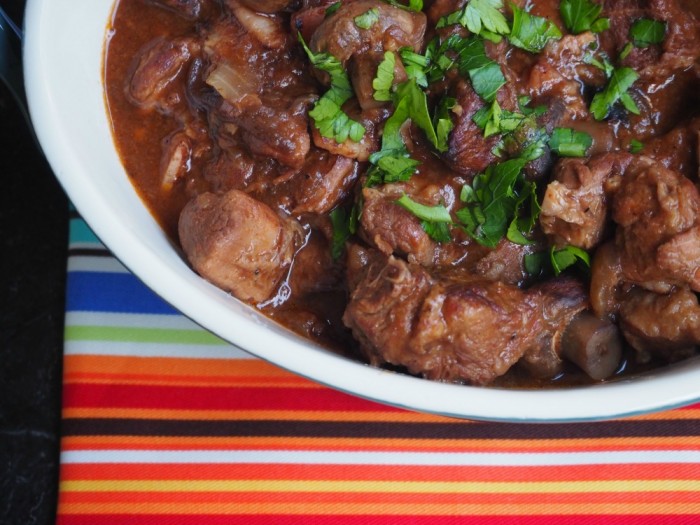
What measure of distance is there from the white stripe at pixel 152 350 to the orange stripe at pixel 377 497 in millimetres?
623

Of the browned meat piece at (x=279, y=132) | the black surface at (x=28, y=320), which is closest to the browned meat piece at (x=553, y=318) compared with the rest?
the browned meat piece at (x=279, y=132)

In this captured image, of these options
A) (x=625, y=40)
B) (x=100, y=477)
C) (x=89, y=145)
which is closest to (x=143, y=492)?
(x=100, y=477)

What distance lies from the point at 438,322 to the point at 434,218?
436 mm

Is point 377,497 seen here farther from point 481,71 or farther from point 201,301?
point 481,71

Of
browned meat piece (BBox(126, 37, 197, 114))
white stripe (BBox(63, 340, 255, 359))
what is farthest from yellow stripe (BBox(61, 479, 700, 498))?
browned meat piece (BBox(126, 37, 197, 114))

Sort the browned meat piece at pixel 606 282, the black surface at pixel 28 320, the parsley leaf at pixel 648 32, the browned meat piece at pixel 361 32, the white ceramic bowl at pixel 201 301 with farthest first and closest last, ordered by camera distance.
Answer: the black surface at pixel 28 320 < the parsley leaf at pixel 648 32 < the browned meat piece at pixel 361 32 < the browned meat piece at pixel 606 282 < the white ceramic bowl at pixel 201 301

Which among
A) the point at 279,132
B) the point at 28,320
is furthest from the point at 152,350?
the point at 279,132

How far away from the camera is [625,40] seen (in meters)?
3.03

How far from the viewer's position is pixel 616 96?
296 centimetres

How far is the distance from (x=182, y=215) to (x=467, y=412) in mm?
1358

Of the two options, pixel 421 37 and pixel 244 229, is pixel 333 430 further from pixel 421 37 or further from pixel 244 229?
pixel 421 37

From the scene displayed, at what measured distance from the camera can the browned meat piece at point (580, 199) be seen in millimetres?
2684

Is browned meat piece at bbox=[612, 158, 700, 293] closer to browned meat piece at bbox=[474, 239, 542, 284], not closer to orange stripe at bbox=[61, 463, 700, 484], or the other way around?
browned meat piece at bbox=[474, 239, 542, 284]

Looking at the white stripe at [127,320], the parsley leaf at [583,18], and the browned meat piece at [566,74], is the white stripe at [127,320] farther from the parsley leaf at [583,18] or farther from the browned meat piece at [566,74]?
the parsley leaf at [583,18]
